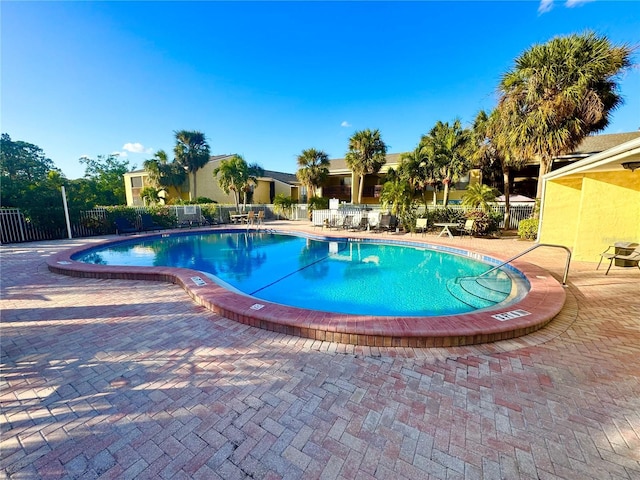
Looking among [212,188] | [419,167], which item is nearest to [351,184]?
[419,167]

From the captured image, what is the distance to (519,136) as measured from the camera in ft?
35.3

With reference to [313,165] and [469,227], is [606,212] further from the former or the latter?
[313,165]

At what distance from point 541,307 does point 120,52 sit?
14894 millimetres

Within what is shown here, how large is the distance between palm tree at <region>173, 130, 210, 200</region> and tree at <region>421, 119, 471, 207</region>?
70.9 feet

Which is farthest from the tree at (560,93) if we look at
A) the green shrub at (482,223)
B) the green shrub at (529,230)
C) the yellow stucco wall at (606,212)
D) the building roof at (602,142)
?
the building roof at (602,142)

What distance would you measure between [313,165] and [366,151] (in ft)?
16.4

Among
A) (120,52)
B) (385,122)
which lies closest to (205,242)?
(120,52)

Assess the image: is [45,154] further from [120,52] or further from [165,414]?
[165,414]

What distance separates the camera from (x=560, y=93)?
986 cm

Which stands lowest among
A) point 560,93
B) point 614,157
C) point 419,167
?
point 614,157

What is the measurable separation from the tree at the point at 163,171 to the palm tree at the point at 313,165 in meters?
12.8

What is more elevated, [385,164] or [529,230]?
[385,164]

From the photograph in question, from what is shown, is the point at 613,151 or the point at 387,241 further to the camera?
the point at 387,241

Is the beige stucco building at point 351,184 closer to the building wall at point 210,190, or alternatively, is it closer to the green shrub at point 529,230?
the building wall at point 210,190
